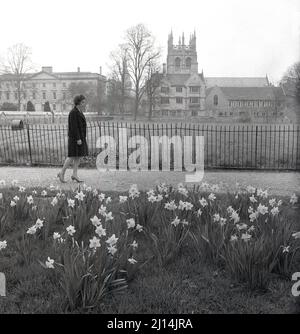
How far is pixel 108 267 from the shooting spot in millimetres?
3605

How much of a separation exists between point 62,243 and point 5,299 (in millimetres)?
734

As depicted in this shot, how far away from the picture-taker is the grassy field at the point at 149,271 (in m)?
3.42

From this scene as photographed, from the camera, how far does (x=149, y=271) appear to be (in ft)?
13.4

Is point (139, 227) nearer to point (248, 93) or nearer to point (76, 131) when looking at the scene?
point (76, 131)

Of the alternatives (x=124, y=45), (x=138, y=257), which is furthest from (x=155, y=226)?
(x=124, y=45)

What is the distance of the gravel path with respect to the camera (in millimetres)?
8547

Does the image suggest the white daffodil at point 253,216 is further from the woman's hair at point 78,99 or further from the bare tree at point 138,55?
the bare tree at point 138,55

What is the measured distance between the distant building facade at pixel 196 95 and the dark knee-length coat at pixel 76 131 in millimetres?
65792

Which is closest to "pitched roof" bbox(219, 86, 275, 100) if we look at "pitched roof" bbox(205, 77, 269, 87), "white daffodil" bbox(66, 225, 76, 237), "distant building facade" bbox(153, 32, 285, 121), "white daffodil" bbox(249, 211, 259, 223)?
"distant building facade" bbox(153, 32, 285, 121)

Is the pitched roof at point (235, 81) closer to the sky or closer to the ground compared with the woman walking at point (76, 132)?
closer to the sky

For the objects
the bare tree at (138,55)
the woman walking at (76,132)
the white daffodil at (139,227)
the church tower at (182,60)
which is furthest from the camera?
the church tower at (182,60)

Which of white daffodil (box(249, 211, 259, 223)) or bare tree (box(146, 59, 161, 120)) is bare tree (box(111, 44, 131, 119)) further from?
white daffodil (box(249, 211, 259, 223))

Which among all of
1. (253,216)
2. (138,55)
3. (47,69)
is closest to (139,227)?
(253,216)

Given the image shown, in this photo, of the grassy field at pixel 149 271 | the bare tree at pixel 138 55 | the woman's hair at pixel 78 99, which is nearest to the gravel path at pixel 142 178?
the woman's hair at pixel 78 99
